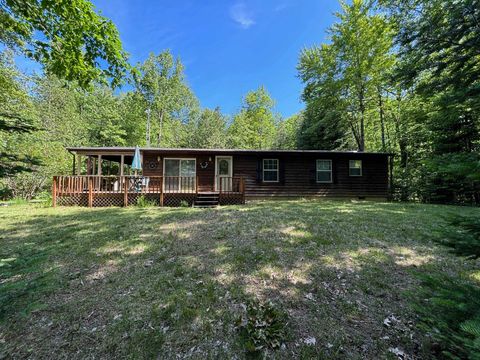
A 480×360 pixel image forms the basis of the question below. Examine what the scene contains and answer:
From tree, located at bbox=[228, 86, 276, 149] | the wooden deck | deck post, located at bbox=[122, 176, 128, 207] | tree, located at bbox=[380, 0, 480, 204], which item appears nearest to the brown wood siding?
the wooden deck

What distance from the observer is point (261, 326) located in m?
2.73

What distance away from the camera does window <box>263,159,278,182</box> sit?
13508 millimetres

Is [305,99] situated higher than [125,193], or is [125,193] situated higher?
[305,99]

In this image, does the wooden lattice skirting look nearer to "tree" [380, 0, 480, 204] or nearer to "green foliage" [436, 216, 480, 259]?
"tree" [380, 0, 480, 204]

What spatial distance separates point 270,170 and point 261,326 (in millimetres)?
11130

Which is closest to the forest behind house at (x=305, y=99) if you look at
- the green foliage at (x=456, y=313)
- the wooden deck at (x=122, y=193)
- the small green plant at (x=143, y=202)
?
the green foliage at (x=456, y=313)

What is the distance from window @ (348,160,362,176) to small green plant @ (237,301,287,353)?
12.3m

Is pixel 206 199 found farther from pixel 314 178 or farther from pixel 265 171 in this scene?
pixel 314 178

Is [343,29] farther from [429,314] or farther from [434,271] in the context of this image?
[429,314]

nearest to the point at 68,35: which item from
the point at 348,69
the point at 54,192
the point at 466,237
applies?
the point at 466,237

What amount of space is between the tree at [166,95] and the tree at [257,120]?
669 cm

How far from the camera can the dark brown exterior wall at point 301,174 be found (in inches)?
523

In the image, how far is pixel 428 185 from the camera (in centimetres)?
1334

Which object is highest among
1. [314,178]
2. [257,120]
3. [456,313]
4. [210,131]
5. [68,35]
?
[257,120]
